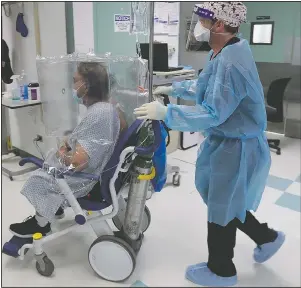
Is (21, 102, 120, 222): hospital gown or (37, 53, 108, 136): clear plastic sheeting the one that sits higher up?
(37, 53, 108, 136): clear plastic sheeting

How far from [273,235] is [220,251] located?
1.23ft

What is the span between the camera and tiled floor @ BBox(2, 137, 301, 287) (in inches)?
71.9

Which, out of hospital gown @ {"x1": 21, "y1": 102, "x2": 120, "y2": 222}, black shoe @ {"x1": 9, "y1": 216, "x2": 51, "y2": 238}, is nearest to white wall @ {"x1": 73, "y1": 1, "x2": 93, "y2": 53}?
hospital gown @ {"x1": 21, "y1": 102, "x2": 120, "y2": 222}

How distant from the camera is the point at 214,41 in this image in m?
1.61

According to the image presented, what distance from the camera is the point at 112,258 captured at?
178 cm

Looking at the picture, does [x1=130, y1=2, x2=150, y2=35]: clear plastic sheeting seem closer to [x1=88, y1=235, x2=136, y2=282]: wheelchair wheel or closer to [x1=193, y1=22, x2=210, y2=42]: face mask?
[x1=193, y1=22, x2=210, y2=42]: face mask

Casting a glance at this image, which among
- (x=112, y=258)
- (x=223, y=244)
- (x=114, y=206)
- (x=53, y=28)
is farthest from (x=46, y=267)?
(x=53, y=28)

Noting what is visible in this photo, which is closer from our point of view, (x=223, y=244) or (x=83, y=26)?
(x=223, y=244)

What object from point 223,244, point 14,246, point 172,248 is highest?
point 223,244

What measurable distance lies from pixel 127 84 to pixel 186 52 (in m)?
2.83

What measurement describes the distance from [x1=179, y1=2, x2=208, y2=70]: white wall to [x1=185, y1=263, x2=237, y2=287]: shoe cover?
292 centimetres

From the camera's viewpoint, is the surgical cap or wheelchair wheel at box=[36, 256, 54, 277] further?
wheelchair wheel at box=[36, 256, 54, 277]

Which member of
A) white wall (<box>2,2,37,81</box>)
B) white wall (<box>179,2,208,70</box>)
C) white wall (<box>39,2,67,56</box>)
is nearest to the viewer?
white wall (<box>39,2,67,56</box>)

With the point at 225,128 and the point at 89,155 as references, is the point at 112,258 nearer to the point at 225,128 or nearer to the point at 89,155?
the point at 89,155
